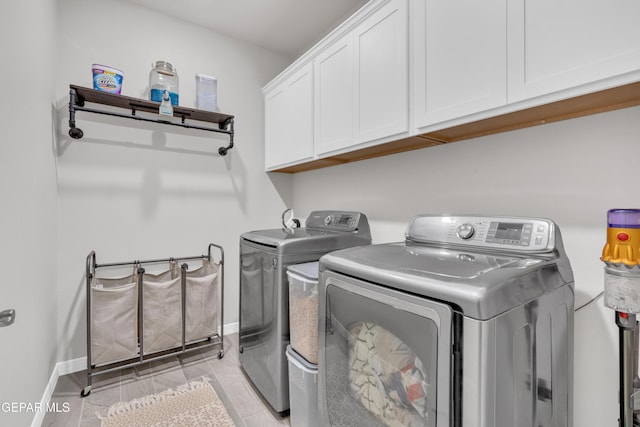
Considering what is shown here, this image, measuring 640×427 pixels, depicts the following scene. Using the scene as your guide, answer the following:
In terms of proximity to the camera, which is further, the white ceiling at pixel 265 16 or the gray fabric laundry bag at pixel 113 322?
the white ceiling at pixel 265 16

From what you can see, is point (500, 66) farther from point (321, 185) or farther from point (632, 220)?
point (321, 185)

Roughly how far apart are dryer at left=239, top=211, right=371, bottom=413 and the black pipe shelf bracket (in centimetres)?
112

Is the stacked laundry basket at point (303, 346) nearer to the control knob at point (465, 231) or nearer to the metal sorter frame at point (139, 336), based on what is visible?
the control knob at point (465, 231)

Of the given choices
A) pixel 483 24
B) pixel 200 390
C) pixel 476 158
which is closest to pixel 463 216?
pixel 476 158

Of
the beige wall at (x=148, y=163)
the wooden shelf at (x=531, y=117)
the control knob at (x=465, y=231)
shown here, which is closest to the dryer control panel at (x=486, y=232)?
the control knob at (x=465, y=231)

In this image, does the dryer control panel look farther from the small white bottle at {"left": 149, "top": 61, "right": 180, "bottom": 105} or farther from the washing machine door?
the small white bottle at {"left": 149, "top": 61, "right": 180, "bottom": 105}

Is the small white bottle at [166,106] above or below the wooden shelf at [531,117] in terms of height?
above

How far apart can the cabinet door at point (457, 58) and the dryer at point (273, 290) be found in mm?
872

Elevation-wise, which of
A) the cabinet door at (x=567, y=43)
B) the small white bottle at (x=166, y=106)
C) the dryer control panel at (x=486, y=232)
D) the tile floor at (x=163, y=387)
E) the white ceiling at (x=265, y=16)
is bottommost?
the tile floor at (x=163, y=387)

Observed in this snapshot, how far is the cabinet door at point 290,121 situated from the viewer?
222 centimetres

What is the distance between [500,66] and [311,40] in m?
2.14

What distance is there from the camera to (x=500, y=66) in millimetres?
1098

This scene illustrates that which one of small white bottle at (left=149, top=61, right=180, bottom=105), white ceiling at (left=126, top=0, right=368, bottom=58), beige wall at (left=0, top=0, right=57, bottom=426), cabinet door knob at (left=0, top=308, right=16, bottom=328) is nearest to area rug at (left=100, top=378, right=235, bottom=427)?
beige wall at (left=0, top=0, right=57, bottom=426)

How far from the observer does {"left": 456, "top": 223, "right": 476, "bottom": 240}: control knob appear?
1241 millimetres
